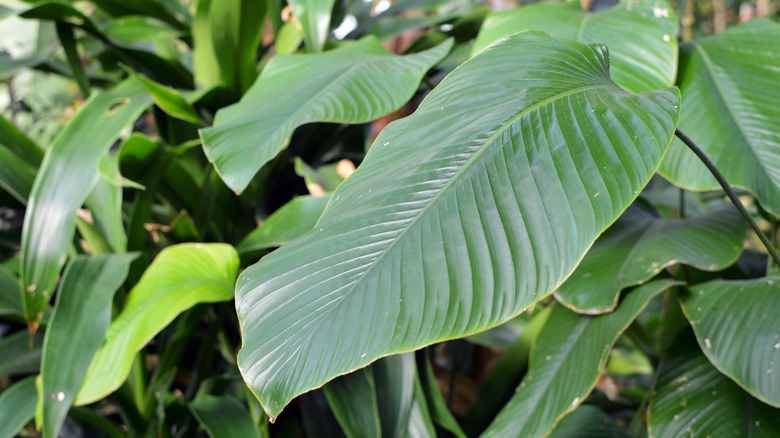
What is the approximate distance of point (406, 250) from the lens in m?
0.39

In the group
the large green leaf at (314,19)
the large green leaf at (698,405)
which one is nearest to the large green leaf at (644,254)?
the large green leaf at (698,405)

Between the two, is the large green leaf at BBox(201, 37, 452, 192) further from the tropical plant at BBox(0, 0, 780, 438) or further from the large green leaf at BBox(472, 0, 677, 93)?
the large green leaf at BBox(472, 0, 677, 93)

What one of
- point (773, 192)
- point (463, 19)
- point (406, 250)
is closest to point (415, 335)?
point (406, 250)

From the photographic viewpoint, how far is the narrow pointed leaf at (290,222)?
0.75 meters

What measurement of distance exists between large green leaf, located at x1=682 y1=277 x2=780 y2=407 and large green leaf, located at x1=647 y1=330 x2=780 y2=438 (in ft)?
0.26

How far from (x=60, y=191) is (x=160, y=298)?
0.25 meters

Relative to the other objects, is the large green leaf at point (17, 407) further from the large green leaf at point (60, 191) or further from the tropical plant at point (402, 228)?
the large green leaf at point (60, 191)

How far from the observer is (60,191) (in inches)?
31.7

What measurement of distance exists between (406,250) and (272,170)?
0.69 m

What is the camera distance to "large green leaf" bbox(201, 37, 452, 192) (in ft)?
2.00

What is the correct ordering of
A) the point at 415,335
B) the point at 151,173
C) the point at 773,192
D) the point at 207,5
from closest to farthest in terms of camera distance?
the point at 415,335, the point at 773,192, the point at 151,173, the point at 207,5

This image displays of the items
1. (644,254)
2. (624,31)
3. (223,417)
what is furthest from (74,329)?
(624,31)

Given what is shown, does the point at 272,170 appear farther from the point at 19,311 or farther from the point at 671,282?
the point at 671,282

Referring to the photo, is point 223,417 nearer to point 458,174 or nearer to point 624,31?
point 458,174
